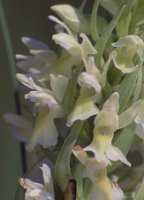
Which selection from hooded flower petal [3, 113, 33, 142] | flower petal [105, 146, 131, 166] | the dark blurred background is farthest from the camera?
the dark blurred background

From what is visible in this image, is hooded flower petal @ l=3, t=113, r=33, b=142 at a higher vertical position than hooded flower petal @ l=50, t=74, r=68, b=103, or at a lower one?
lower

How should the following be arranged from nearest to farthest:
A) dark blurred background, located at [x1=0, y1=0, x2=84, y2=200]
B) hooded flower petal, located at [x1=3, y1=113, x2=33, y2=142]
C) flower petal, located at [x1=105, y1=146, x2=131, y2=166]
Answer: flower petal, located at [x1=105, y1=146, x2=131, y2=166] → hooded flower petal, located at [x1=3, y1=113, x2=33, y2=142] → dark blurred background, located at [x1=0, y1=0, x2=84, y2=200]

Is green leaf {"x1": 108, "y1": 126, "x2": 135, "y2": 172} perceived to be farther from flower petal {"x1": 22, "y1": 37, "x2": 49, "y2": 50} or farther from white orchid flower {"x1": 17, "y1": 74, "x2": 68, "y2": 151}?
flower petal {"x1": 22, "y1": 37, "x2": 49, "y2": 50}

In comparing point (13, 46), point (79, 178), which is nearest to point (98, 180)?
point (79, 178)

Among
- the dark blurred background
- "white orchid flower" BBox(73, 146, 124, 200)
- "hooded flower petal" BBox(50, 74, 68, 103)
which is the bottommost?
the dark blurred background

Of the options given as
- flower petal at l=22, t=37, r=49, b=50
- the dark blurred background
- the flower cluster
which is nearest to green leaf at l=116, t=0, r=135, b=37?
the flower cluster

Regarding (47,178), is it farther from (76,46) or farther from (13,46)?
(13,46)

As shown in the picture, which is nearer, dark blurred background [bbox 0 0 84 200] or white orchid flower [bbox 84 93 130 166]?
white orchid flower [bbox 84 93 130 166]
